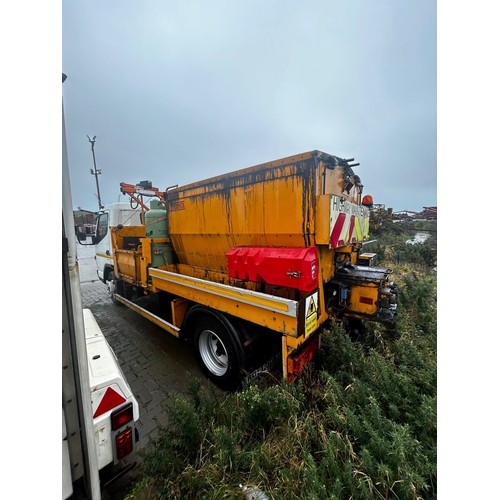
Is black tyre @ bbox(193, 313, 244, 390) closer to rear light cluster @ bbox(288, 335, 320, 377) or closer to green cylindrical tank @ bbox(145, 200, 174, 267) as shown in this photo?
rear light cluster @ bbox(288, 335, 320, 377)

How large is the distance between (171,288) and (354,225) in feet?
9.25

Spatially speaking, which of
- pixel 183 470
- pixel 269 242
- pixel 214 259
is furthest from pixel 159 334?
pixel 269 242

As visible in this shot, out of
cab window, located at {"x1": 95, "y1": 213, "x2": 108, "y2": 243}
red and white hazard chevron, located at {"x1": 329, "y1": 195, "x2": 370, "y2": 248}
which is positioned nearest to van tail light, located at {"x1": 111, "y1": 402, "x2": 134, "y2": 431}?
red and white hazard chevron, located at {"x1": 329, "y1": 195, "x2": 370, "y2": 248}

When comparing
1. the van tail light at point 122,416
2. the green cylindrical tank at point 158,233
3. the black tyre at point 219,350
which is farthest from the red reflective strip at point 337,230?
the green cylindrical tank at point 158,233

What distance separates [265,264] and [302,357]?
43.4 inches

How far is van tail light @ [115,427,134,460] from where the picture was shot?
1473 millimetres

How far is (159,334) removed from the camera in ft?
14.4

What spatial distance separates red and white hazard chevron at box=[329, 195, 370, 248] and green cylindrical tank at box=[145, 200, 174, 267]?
303cm

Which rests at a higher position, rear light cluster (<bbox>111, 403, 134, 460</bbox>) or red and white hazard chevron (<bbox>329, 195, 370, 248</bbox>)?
red and white hazard chevron (<bbox>329, 195, 370, 248</bbox>)

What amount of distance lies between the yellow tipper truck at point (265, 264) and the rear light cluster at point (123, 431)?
4.09ft

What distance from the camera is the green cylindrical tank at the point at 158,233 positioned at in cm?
394

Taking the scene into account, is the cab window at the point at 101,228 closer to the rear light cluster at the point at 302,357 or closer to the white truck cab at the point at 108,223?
the white truck cab at the point at 108,223

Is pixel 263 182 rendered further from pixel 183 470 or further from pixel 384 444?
pixel 183 470

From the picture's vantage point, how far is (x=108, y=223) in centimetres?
573
